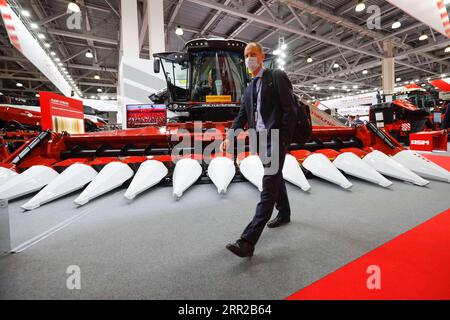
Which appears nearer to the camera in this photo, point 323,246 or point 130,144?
point 323,246

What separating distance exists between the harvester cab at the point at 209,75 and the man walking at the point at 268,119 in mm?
2557

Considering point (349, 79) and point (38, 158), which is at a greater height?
point (349, 79)

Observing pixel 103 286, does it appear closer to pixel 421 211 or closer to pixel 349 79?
pixel 421 211

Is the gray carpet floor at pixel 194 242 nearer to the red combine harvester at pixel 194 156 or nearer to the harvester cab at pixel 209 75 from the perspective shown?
the red combine harvester at pixel 194 156

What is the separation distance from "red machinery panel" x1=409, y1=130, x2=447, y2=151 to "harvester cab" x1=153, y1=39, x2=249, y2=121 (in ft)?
18.2

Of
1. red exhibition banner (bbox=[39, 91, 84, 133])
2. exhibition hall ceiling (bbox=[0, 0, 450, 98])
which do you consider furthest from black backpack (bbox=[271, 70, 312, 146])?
exhibition hall ceiling (bbox=[0, 0, 450, 98])

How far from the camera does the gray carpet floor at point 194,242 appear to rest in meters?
1.10

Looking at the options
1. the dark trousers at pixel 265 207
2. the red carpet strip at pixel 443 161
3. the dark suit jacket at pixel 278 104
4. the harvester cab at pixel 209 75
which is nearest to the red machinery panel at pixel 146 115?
the harvester cab at pixel 209 75

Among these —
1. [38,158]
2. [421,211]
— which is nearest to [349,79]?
[421,211]

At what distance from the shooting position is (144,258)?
4.47 feet

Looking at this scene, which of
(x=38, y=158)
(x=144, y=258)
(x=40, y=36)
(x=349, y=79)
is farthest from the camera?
(x=349, y=79)

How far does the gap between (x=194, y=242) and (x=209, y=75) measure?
3.44 meters
